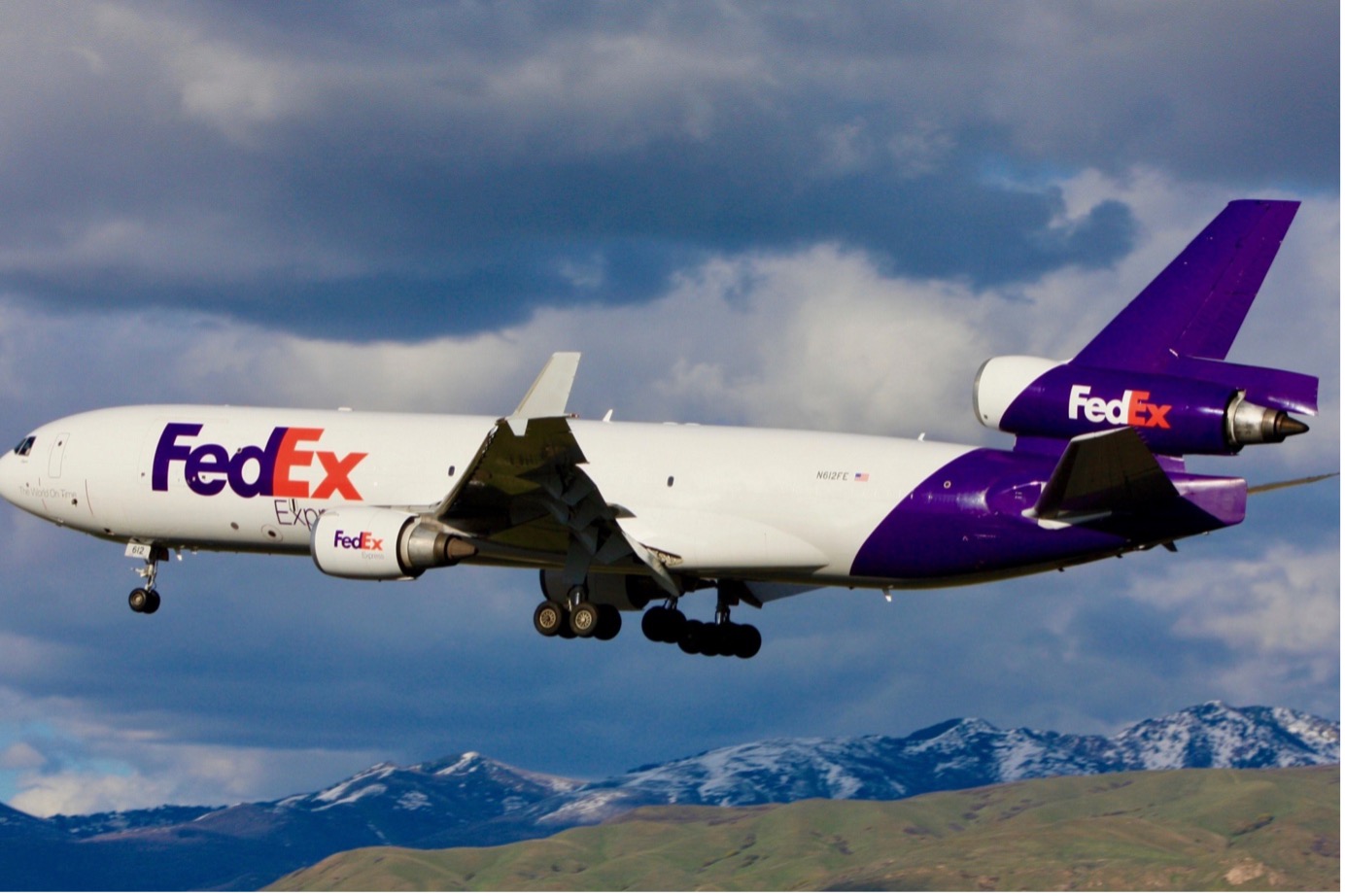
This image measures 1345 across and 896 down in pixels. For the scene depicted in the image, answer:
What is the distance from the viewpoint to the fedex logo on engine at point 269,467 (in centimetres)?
5394

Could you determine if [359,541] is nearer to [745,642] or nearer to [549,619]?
[549,619]

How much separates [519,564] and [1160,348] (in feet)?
57.9

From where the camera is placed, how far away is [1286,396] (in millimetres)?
43750

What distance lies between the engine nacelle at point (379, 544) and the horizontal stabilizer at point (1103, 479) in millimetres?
14663

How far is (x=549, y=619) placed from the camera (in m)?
53.2

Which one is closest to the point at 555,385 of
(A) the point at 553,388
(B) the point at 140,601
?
(A) the point at 553,388

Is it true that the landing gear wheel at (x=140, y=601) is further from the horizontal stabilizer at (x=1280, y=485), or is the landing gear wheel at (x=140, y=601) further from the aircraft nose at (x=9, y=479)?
the horizontal stabilizer at (x=1280, y=485)

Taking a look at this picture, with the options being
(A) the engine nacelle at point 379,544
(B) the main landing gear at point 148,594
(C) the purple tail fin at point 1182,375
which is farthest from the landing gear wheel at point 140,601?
(C) the purple tail fin at point 1182,375

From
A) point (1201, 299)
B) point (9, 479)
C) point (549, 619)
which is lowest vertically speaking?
point (549, 619)

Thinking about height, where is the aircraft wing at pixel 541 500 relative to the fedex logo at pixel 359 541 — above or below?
above

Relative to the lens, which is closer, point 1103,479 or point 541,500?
point 1103,479

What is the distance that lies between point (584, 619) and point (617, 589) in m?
3.74

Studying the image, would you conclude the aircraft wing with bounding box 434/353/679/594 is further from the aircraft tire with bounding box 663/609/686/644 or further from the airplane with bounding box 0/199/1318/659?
the aircraft tire with bounding box 663/609/686/644

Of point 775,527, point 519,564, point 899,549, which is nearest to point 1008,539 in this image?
point 899,549
